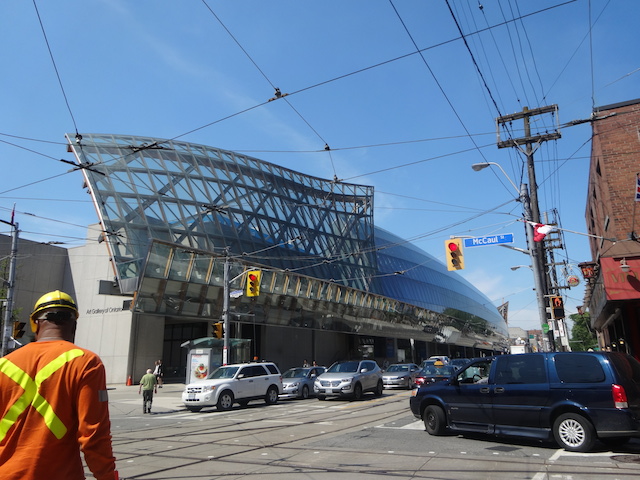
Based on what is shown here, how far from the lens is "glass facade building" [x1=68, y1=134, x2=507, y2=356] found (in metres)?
32.4

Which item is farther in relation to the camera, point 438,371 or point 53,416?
point 438,371

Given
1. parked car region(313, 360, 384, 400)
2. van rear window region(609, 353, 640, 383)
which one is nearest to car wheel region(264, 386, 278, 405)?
parked car region(313, 360, 384, 400)

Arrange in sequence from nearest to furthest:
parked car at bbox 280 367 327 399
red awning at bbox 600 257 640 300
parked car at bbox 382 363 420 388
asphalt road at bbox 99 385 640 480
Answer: asphalt road at bbox 99 385 640 480 < red awning at bbox 600 257 640 300 < parked car at bbox 280 367 327 399 < parked car at bbox 382 363 420 388

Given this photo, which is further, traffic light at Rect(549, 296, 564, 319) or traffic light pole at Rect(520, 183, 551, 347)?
traffic light at Rect(549, 296, 564, 319)

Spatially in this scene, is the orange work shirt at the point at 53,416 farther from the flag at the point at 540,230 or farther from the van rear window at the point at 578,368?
the flag at the point at 540,230

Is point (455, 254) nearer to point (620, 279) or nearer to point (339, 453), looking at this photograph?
point (620, 279)

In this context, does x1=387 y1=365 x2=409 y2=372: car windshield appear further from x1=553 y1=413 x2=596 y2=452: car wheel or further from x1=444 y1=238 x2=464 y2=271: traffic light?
x1=553 y1=413 x2=596 y2=452: car wheel

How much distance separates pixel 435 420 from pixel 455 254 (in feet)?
31.3

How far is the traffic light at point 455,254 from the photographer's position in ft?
64.1

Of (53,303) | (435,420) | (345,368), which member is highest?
(53,303)

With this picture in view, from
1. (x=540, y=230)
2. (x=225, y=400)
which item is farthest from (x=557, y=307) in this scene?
(x=225, y=400)

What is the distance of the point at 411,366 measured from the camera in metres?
31.2

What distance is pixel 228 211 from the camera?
4106cm

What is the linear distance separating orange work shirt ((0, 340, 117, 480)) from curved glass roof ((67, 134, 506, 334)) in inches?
852
